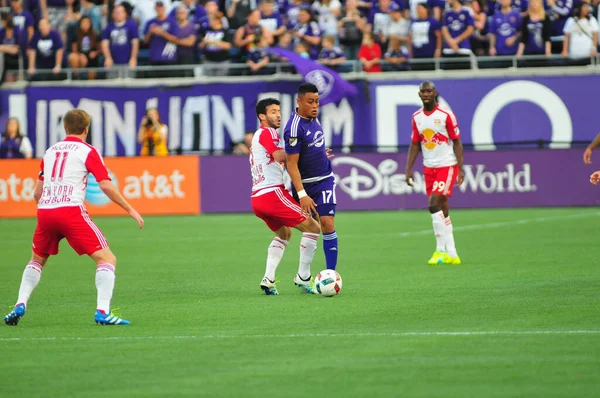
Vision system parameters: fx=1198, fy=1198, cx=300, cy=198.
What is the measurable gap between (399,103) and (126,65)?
6696 millimetres

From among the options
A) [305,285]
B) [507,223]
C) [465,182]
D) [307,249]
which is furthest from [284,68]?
[307,249]

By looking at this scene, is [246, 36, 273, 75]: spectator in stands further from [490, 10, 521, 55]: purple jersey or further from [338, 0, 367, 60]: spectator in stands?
[490, 10, 521, 55]: purple jersey

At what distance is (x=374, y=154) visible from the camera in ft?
87.0

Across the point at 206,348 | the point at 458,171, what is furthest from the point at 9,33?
the point at 206,348

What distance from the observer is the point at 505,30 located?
88.9ft

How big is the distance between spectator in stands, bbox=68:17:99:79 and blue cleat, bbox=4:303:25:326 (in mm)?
19345

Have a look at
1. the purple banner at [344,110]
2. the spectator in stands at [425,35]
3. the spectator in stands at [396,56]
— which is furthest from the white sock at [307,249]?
the spectator in stands at [396,56]

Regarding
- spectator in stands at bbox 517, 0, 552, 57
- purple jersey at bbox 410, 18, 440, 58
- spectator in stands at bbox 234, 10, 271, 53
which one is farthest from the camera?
spectator in stands at bbox 234, 10, 271, 53

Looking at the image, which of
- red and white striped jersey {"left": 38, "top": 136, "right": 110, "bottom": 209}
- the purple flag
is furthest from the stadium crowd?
red and white striped jersey {"left": 38, "top": 136, "right": 110, "bottom": 209}

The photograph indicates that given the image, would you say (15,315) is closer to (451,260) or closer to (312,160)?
(312,160)

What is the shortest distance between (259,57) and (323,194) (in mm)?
16599

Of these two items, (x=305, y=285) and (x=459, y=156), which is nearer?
(x=305, y=285)

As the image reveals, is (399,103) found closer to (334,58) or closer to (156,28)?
(334,58)

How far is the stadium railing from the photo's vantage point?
27.5 m
